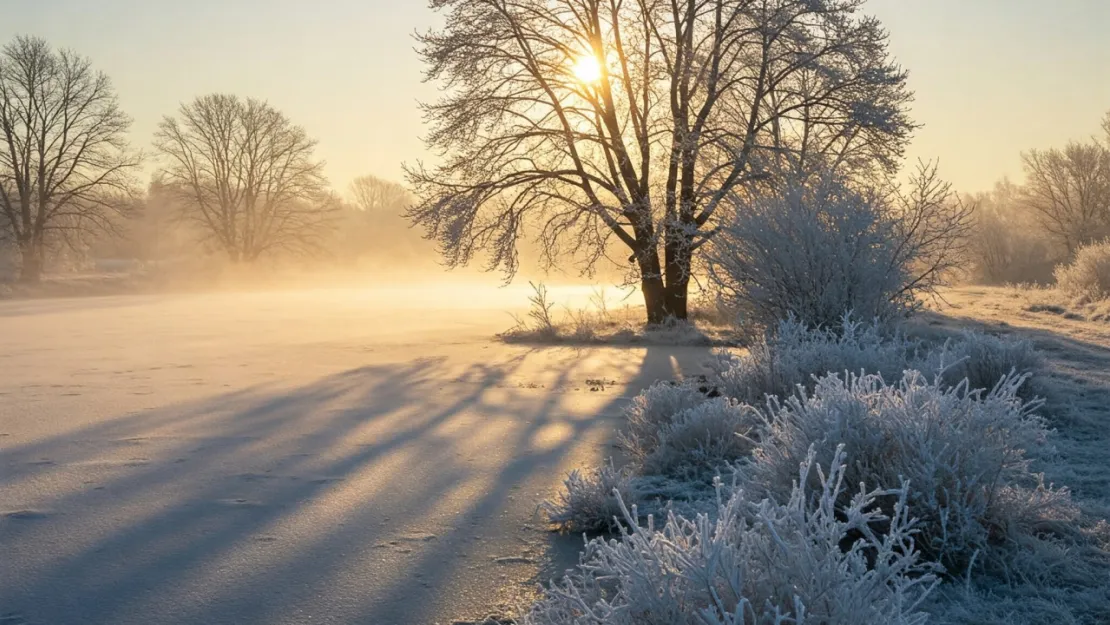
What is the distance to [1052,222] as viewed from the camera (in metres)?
47.5

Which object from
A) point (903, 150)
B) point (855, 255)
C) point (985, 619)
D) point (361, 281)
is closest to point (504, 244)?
point (903, 150)

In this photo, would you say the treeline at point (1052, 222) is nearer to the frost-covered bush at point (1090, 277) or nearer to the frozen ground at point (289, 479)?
the frost-covered bush at point (1090, 277)

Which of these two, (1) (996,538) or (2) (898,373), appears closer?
(1) (996,538)

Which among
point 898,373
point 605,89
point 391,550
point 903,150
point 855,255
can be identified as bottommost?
point 391,550

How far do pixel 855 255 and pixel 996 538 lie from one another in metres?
4.65

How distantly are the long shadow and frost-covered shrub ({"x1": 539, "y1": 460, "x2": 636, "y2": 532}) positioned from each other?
163mm

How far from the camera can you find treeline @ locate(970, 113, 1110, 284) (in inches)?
1668

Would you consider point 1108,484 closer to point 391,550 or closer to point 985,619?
point 985,619

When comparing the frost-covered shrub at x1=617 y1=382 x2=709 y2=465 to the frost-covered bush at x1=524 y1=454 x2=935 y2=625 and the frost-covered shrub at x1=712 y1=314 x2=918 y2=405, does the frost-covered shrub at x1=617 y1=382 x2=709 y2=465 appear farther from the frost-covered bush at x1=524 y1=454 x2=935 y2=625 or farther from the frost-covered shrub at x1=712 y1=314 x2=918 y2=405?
the frost-covered bush at x1=524 y1=454 x2=935 y2=625

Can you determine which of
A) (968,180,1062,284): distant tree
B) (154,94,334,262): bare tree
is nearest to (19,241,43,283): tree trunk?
(154,94,334,262): bare tree

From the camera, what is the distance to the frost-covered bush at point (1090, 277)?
2150 centimetres

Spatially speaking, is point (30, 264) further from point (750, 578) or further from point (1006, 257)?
point (1006, 257)

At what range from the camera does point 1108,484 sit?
5.09 meters

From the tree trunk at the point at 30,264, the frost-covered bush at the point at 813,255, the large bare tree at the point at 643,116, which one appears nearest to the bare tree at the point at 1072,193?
the large bare tree at the point at 643,116
